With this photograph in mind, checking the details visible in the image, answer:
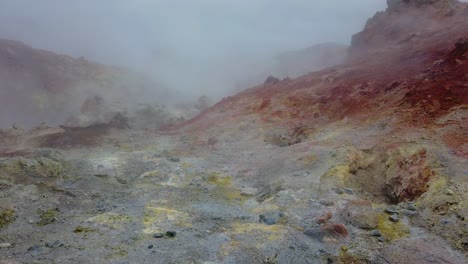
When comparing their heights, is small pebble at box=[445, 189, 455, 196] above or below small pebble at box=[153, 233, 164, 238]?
below

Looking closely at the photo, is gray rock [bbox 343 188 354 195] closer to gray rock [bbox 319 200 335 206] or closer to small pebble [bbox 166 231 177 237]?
gray rock [bbox 319 200 335 206]

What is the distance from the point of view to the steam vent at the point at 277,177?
11352 mm

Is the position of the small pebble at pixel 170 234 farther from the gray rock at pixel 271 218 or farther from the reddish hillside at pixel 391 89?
the reddish hillside at pixel 391 89

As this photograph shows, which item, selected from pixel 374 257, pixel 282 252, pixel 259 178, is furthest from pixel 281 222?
pixel 259 178

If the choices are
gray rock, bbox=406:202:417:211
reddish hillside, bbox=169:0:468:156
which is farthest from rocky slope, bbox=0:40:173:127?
gray rock, bbox=406:202:417:211

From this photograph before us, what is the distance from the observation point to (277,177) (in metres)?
18.6

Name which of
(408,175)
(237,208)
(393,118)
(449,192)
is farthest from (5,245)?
(393,118)

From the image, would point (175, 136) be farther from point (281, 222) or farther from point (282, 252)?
point (282, 252)

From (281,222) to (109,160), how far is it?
41.6 ft

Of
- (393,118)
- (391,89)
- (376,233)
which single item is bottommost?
(376,233)

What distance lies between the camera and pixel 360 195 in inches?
632

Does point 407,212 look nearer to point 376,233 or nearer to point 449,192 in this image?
point 449,192

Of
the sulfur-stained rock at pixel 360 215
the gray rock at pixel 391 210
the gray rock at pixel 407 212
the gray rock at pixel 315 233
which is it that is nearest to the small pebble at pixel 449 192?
the gray rock at pixel 407 212

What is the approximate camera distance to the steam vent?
11352 millimetres
